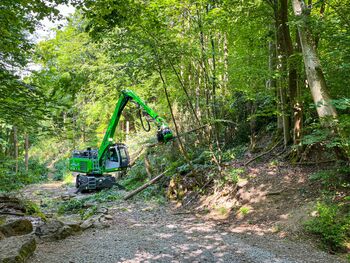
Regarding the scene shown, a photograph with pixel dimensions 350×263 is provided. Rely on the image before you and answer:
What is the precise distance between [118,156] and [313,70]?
27.3 ft

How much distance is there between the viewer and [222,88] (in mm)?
12445

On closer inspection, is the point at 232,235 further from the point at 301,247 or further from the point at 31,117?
the point at 31,117

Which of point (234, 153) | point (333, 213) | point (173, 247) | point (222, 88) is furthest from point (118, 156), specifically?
point (333, 213)

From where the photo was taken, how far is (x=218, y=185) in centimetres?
866

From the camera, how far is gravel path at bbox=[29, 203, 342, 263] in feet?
15.1

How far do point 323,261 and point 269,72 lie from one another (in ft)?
16.0

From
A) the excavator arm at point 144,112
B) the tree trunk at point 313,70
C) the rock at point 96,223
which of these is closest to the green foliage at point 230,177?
the excavator arm at point 144,112

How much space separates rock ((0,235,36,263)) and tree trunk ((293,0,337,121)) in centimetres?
533

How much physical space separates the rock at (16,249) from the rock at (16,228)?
0.90 meters

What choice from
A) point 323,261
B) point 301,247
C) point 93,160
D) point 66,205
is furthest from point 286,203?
point 93,160

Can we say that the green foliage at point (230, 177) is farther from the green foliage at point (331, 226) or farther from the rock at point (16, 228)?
the rock at point (16, 228)

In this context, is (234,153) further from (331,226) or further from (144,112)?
(331,226)

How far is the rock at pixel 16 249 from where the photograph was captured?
13.3 feet

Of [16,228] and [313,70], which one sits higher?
[313,70]
